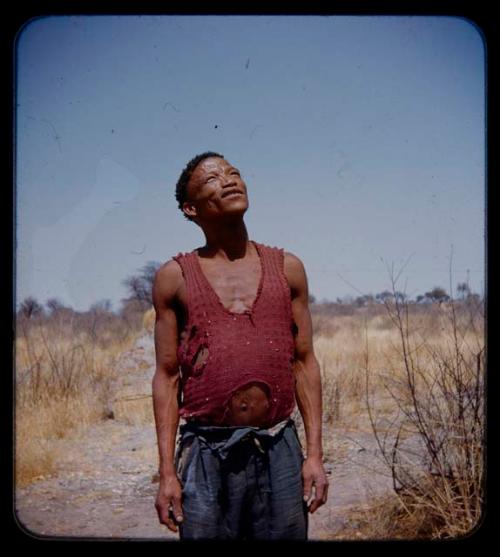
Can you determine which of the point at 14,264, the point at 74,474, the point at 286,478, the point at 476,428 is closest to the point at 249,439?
the point at 286,478

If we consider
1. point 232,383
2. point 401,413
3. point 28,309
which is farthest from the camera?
point 28,309

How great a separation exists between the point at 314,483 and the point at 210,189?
1.11 meters

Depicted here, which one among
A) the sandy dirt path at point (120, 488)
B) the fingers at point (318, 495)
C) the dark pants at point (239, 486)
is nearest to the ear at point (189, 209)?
the dark pants at point (239, 486)

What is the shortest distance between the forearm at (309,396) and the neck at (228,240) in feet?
1.51

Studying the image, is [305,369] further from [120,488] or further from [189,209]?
[120,488]

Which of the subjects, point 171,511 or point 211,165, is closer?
point 171,511

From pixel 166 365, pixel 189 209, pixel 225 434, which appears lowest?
pixel 225 434

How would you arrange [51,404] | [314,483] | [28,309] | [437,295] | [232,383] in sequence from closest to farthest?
1. [232,383]
2. [314,483]
3. [437,295]
4. [51,404]
5. [28,309]

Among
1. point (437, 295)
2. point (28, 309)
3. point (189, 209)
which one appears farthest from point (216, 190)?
point (28, 309)

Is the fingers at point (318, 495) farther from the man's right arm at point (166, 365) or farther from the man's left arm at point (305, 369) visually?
the man's right arm at point (166, 365)

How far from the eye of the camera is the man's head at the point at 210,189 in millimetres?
2334

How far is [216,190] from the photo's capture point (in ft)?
7.73

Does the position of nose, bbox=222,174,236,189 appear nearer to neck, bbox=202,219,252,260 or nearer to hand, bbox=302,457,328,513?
neck, bbox=202,219,252,260
